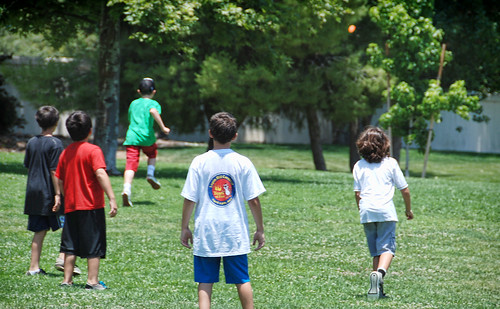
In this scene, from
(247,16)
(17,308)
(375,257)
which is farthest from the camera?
(247,16)

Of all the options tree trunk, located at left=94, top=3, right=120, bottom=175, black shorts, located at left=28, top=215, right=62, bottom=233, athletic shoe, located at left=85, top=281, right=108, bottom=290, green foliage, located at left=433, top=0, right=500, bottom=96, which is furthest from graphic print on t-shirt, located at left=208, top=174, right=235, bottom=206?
green foliage, located at left=433, top=0, right=500, bottom=96

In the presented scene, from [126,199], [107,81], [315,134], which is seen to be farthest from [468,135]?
[126,199]

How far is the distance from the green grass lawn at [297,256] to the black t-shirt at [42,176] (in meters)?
0.64

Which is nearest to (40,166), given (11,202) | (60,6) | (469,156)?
(11,202)

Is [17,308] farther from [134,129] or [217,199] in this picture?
[134,129]

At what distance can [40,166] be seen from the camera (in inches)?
259

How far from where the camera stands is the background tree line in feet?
55.5

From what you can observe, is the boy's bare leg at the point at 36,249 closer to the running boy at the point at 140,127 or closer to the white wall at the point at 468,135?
the running boy at the point at 140,127

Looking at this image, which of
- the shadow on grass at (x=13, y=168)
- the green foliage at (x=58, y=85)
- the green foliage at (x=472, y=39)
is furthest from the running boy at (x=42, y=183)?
the green foliage at (x=472, y=39)

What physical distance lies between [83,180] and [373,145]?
251 cm

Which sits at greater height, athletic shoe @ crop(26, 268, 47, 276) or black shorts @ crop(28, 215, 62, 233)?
black shorts @ crop(28, 215, 62, 233)

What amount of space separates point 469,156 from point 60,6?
23.6 meters

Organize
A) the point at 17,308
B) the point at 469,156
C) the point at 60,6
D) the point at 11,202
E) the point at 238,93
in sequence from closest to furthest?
the point at 17,308
the point at 11,202
the point at 60,6
the point at 238,93
the point at 469,156

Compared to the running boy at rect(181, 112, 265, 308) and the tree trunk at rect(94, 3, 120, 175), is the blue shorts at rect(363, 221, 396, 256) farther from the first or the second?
the tree trunk at rect(94, 3, 120, 175)
